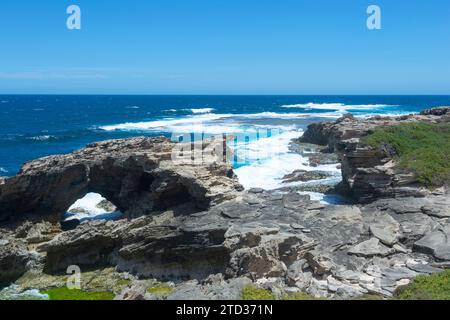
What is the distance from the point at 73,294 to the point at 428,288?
1446 cm

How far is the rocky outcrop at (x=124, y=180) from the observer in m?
25.6

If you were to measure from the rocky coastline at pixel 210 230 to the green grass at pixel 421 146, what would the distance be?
2.39 feet

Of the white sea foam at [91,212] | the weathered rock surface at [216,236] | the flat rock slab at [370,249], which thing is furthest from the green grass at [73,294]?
the flat rock slab at [370,249]

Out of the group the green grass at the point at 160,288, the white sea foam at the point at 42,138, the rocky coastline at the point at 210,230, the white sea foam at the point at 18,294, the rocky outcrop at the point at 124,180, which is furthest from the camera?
the white sea foam at the point at 42,138

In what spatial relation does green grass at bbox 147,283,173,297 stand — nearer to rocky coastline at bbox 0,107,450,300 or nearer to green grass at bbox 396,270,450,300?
rocky coastline at bbox 0,107,450,300

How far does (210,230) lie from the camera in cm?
2180

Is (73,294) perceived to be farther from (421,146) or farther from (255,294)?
(421,146)

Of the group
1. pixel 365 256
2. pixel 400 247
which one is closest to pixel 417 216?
pixel 400 247

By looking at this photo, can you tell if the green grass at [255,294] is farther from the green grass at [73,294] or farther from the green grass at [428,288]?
the green grass at [73,294]

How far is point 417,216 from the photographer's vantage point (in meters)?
22.8

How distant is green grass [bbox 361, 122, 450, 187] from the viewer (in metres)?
26.4

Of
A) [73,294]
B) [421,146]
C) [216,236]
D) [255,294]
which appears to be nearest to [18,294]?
[73,294]

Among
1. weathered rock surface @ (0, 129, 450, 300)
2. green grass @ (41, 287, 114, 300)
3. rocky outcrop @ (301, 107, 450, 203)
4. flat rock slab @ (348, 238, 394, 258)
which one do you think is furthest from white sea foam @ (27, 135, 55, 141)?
flat rock slab @ (348, 238, 394, 258)
